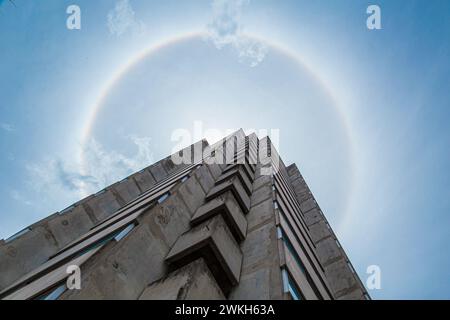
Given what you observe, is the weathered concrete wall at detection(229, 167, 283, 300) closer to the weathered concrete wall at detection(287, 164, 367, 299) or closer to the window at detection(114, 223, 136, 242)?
the window at detection(114, 223, 136, 242)

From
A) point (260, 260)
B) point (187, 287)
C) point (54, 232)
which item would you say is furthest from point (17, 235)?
point (260, 260)

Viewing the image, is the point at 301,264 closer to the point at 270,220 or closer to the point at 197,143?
the point at 270,220

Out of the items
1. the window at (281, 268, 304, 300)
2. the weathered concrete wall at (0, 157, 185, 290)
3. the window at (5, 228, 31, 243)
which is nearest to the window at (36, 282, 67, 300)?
the window at (281, 268, 304, 300)

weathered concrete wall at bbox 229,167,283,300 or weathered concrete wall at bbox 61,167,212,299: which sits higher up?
weathered concrete wall at bbox 61,167,212,299

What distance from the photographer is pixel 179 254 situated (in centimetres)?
775

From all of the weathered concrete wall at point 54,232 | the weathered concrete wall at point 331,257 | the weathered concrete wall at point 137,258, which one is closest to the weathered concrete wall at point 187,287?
the weathered concrete wall at point 137,258

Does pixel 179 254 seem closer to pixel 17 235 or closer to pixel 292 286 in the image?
pixel 292 286

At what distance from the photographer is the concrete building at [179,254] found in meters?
5.96

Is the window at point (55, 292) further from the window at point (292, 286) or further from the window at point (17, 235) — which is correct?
the window at point (17, 235)

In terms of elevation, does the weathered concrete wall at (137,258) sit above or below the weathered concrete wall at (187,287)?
above

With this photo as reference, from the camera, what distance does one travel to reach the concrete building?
5.96 metres

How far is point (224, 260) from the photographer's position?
24.9 feet

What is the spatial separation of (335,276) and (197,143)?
23714 mm
